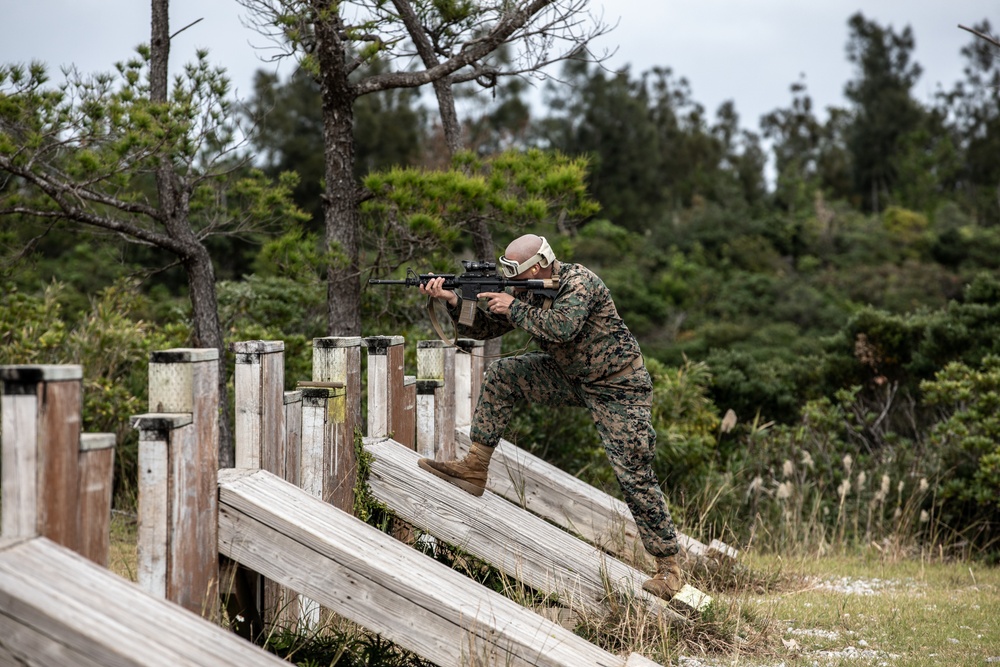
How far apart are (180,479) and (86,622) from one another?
0.75 metres

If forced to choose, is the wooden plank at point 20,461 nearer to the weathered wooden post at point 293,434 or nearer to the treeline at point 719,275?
the weathered wooden post at point 293,434

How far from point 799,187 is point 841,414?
23.1m

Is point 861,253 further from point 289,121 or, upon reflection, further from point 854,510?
point 854,510

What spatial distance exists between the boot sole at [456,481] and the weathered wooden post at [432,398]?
0.68 metres

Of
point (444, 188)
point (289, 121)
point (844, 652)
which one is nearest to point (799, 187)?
point (289, 121)

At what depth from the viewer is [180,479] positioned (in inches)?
116

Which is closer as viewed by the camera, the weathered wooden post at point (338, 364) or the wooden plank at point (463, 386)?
the weathered wooden post at point (338, 364)

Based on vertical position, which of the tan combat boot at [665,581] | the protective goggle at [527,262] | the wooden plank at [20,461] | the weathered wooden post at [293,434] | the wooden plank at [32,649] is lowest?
the tan combat boot at [665,581]

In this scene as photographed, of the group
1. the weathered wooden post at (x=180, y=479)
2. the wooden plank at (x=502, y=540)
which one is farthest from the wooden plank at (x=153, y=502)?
the wooden plank at (x=502, y=540)

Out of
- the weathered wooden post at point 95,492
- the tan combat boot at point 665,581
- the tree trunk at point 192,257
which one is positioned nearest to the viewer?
the weathered wooden post at point 95,492

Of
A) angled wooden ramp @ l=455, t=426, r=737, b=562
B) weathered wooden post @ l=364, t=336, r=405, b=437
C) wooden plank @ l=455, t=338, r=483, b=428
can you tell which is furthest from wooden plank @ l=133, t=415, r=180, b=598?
wooden plank @ l=455, t=338, r=483, b=428

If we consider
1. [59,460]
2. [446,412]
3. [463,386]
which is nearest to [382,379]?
[446,412]

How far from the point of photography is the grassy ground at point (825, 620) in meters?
4.32

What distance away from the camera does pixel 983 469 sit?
8164 millimetres
